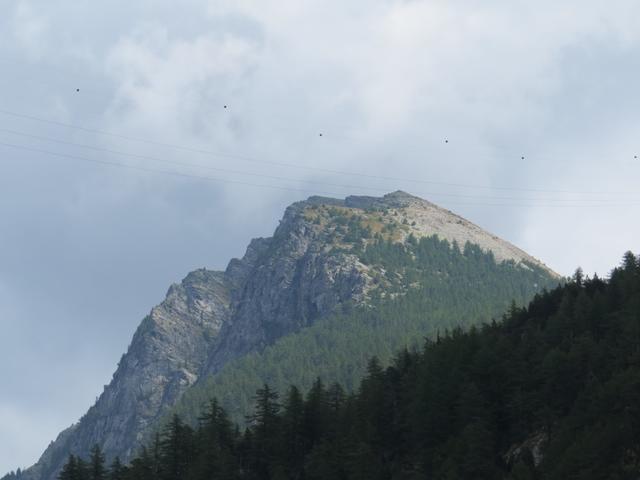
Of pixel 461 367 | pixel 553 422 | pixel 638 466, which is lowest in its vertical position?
pixel 638 466

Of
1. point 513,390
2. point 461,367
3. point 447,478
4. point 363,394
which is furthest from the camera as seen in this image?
point 363,394

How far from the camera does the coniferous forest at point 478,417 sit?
359 feet

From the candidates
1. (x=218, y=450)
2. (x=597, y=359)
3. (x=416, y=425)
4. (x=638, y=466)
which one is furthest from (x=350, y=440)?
(x=638, y=466)

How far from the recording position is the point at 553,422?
4594 inches

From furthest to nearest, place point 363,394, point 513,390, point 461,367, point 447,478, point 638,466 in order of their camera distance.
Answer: point 363,394 → point 461,367 → point 513,390 → point 447,478 → point 638,466

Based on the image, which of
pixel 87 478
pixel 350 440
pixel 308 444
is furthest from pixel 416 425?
pixel 87 478

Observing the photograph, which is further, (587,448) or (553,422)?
(553,422)

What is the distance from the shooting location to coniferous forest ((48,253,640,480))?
10951cm

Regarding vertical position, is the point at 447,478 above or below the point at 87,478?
below

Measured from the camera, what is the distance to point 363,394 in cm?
14625

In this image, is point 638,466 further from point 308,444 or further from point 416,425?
point 308,444

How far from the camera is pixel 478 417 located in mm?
124312

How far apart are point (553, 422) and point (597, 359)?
29.0 feet

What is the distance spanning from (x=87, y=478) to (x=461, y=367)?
50.2 m
